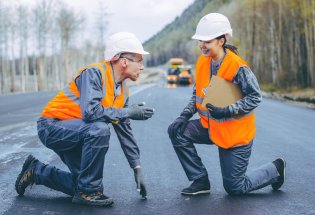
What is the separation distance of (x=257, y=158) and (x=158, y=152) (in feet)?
4.89

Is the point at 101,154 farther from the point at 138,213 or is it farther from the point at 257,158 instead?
the point at 257,158

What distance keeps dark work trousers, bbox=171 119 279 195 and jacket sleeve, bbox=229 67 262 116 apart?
377 millimetres

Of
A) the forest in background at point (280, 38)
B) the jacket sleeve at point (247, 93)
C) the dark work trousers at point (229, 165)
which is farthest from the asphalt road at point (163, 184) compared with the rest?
the forest in background at point (280, 38)

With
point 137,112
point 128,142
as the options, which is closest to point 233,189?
point 128,142

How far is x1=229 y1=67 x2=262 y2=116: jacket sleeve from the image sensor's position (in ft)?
15.5

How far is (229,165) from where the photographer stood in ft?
15.8

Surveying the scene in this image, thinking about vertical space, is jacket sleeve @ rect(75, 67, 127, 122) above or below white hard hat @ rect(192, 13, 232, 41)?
below

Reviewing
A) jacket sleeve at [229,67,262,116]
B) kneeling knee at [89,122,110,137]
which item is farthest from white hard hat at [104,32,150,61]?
jacket sleeve at [229,67,262,116]

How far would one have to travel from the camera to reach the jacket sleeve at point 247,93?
471cm

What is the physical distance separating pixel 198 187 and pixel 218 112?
0.79m

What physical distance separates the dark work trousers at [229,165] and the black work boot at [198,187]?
0.05 metres

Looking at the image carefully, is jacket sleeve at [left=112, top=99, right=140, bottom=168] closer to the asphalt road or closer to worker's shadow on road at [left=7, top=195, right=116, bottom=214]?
the asphalt road

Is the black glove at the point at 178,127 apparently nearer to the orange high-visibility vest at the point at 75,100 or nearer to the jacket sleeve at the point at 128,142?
the jacket sleeve at the point at 128,142

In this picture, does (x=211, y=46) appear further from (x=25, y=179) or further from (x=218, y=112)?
(x=25, y=179)
